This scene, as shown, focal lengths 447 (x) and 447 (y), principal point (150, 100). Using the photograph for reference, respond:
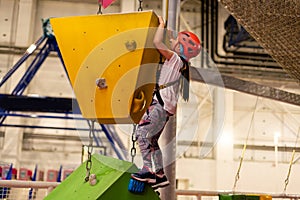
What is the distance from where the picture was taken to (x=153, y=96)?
165cm

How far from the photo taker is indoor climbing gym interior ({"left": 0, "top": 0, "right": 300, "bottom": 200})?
1.55m

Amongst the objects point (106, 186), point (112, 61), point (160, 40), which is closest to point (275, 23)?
point (160, 40)

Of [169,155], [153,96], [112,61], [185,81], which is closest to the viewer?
[112,61]

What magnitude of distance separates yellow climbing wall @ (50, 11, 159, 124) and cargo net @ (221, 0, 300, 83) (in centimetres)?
79

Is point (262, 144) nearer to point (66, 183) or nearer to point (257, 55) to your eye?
point (257, 55)

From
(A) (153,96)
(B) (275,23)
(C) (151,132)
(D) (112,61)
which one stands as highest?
(B) (275,23)

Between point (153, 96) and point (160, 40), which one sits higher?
point (160, 40)

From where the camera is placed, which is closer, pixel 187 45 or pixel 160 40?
pixel 160 40

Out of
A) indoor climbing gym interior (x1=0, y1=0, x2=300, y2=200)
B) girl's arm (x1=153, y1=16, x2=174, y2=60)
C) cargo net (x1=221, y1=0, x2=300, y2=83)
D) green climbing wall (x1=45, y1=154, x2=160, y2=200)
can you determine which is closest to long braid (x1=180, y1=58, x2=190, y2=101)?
indoor climbing gym interior (x1=0, y1=0, x2=300, y2=200)

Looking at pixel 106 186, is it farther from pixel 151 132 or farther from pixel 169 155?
pixel 169 155

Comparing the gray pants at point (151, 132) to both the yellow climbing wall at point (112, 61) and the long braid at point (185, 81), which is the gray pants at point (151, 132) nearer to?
the yellow climbing wall at point (112, 61)

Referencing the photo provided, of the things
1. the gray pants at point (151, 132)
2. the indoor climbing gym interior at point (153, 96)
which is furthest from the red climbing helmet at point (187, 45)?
the gray pants at point (151, 132)

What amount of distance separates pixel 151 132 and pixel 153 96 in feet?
0.45

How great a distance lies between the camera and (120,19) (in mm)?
1551
